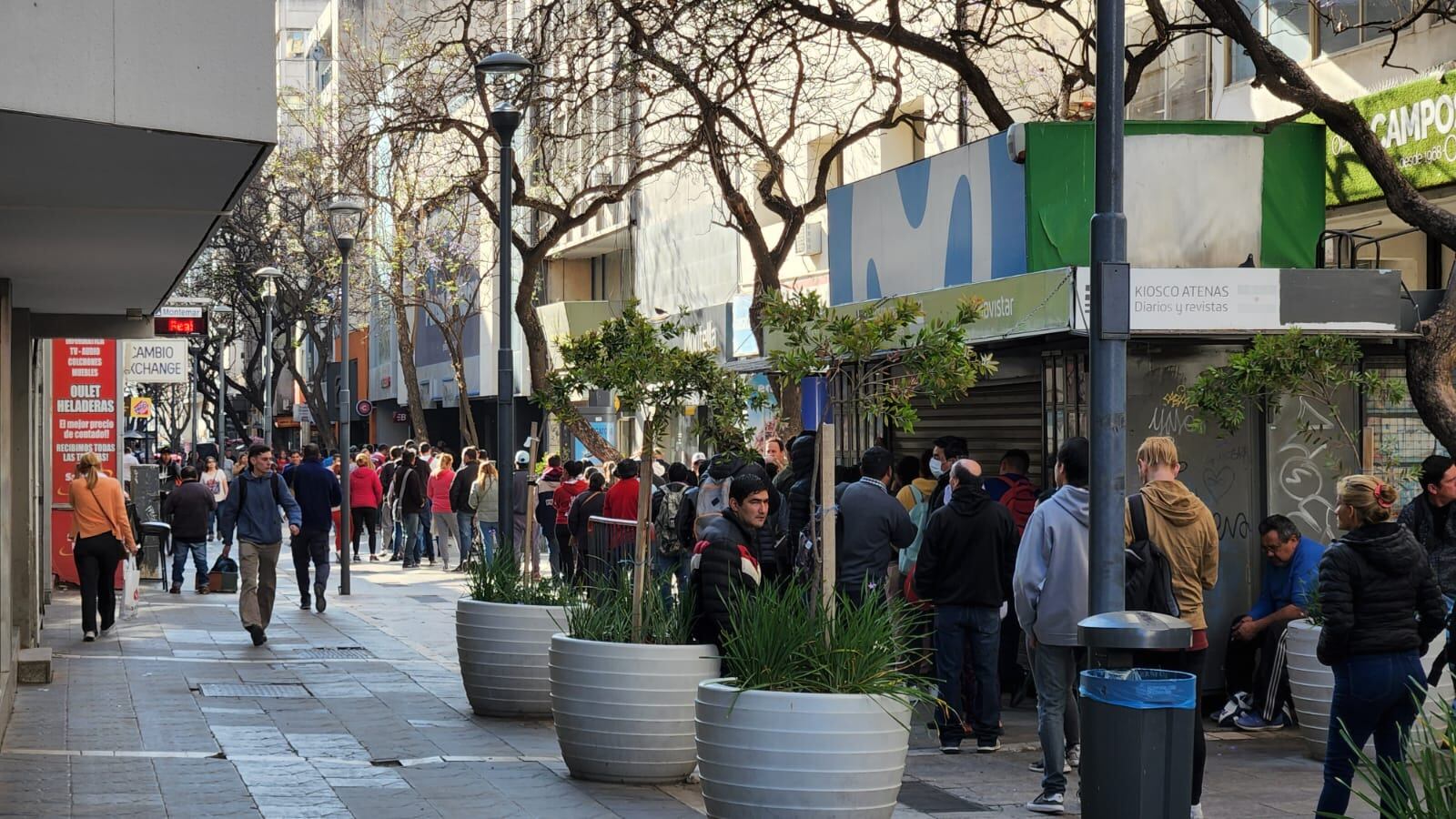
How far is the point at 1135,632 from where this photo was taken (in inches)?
274

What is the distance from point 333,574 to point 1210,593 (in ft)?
59.2

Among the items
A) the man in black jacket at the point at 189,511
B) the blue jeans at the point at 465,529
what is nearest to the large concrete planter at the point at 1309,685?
the man in black jacket at the point at 189,511

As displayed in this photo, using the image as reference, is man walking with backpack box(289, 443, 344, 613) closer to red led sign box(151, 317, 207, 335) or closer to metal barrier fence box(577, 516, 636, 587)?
red led sign box(151, 317, 207, 335)

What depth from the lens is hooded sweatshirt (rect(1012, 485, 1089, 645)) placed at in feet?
31.3

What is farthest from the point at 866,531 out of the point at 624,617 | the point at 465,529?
the point at 465,529

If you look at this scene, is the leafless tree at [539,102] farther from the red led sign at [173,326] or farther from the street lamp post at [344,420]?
the red led sign at [173,326]

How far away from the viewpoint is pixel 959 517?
1122 cm

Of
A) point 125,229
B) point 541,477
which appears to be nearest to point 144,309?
point 125,229

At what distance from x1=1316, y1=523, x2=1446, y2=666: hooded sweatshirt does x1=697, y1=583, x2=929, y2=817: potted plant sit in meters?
1.79

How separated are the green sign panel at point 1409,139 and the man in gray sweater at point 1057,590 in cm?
764

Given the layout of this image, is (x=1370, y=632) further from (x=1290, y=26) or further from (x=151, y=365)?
(x=151, y=365)

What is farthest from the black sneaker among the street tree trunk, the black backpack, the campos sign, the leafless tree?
the campos sign

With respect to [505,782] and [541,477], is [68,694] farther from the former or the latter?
[541,477]

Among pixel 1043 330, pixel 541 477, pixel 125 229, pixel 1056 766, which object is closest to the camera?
pixel 1056 766
